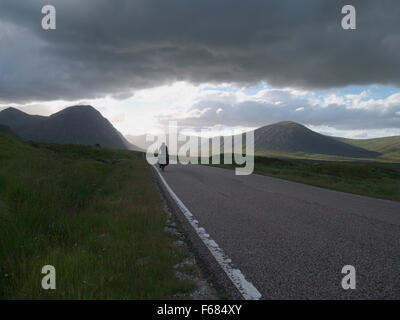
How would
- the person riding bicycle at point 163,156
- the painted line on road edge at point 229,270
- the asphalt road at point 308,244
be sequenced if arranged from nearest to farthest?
the painted line on road edge at point 229,270
the asphalt road at point 308,244
the person riding bicycle at point 163,156

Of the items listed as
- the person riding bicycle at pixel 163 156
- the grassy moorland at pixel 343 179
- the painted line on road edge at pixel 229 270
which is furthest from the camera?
the person riding bicycle at pixel 163 156

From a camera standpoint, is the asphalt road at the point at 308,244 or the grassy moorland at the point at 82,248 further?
the asphalt road at the point at 308,244

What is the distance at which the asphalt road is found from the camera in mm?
3588

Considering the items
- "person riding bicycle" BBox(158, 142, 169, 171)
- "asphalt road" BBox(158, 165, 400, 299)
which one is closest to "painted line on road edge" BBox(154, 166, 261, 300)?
"asphalt road" BBox(158, 165, 400, 299)

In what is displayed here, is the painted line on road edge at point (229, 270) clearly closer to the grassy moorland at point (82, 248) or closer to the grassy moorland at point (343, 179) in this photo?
the grassy moorland at point (82, 248)

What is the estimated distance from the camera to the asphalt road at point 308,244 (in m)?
3.59

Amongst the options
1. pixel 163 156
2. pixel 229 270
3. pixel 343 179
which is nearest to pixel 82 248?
pixel 229 270

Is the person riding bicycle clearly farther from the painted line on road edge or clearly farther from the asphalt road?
the painted line on road edge

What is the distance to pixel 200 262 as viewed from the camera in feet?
14.4

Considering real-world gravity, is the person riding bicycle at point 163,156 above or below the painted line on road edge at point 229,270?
above

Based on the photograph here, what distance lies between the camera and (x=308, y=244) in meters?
5.21

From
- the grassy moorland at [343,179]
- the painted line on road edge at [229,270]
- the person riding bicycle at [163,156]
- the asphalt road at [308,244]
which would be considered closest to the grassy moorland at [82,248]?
the painted line on road edge at [229,270]

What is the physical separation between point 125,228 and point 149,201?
10.1 feet
